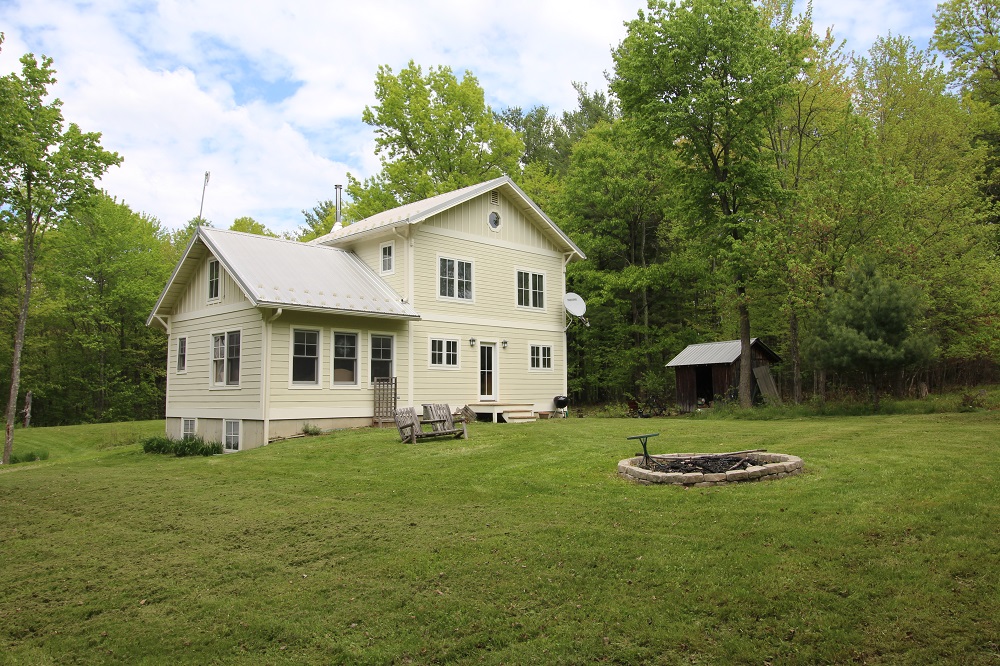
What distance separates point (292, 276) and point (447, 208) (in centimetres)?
500

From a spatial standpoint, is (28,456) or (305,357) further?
(28,456)

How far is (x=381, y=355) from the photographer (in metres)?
19.9

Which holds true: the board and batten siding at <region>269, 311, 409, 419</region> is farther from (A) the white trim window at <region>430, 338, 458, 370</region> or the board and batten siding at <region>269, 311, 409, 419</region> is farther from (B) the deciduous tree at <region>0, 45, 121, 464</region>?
(B) the deciduous tree at <region>0, 45, 121, 464</region>

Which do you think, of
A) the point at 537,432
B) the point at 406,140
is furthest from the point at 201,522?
the point at 406,140

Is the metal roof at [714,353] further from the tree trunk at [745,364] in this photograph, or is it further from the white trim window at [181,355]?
the white trim window at [181,355]

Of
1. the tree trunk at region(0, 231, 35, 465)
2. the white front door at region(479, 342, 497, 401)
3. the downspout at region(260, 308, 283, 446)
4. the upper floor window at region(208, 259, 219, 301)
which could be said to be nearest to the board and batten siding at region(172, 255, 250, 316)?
the upper floor window at region(208, 259, 219, 301)

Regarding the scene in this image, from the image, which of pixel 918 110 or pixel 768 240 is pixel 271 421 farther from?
pixel 918 110

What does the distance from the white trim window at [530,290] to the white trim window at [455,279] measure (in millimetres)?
2138

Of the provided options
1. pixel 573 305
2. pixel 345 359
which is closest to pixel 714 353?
pixel 573 305

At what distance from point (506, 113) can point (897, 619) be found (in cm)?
4496

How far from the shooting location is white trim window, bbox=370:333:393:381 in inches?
776

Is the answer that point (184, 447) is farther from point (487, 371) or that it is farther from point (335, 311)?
point (487, 371)

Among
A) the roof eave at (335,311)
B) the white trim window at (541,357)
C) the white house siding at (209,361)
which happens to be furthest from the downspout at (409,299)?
the white trim window at (541,357)

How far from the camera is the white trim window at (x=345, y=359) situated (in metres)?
Answer: 18.9
